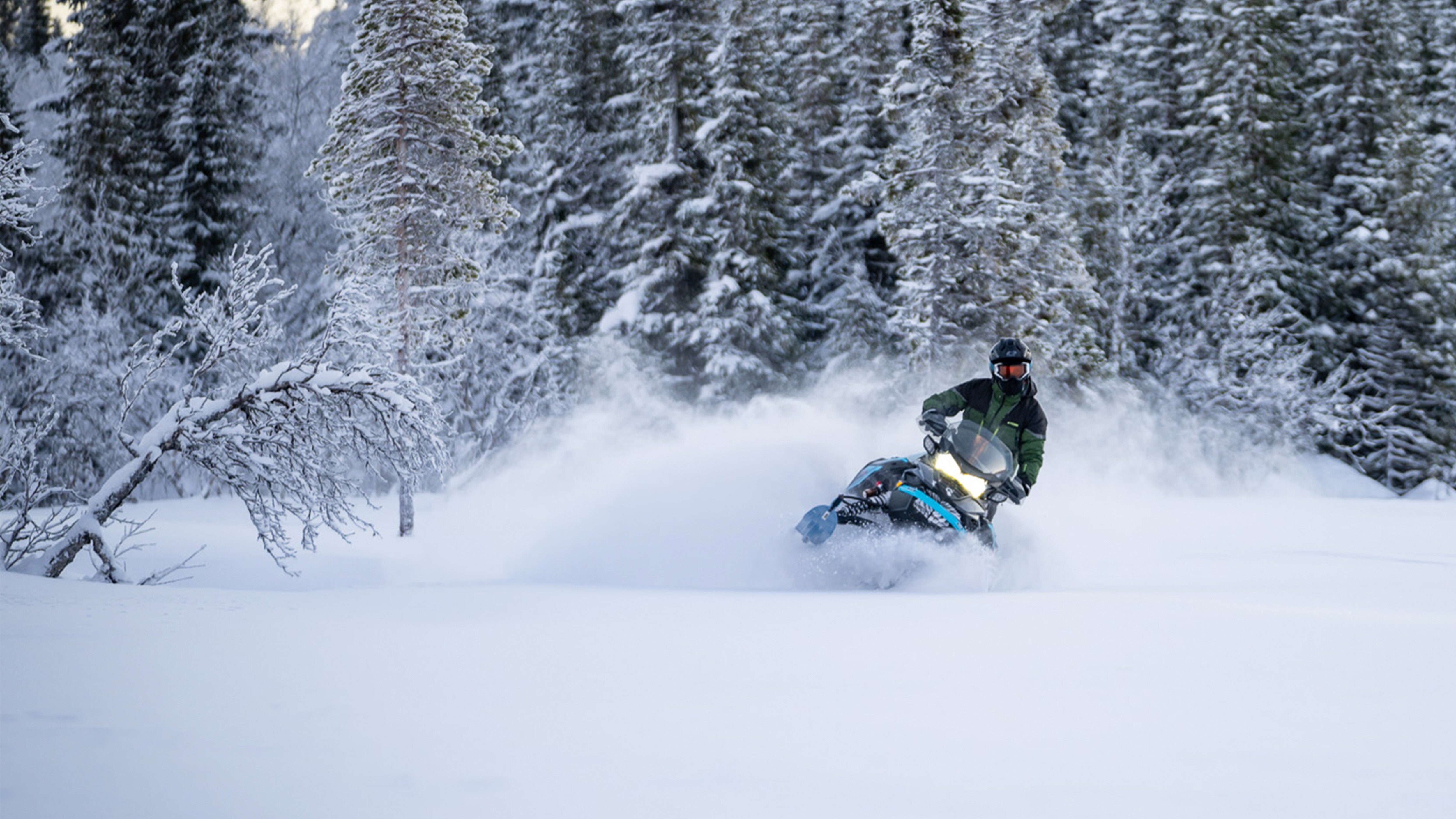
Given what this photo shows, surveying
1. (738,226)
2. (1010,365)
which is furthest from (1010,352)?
(738,226)

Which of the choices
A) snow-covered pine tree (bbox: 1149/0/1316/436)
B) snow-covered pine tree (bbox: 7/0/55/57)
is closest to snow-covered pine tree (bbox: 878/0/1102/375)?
snow-covered pine tree (bbox: 1149/0/1316/436)

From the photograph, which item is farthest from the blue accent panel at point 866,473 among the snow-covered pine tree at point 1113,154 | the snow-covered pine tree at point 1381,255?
the snow-covered pine tree at point 1381,255

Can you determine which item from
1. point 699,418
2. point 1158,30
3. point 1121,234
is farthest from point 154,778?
point 1158,30

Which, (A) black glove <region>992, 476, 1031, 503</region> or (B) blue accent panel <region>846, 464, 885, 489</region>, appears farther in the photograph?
(B) blue accent panel <region>846, 464, 885, 489</region>

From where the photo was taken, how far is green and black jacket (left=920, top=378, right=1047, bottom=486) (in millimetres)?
8516

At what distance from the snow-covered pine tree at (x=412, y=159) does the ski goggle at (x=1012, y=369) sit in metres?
12.0

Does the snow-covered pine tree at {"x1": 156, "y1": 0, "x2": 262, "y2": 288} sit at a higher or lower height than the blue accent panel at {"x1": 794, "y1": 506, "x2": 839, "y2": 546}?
higher

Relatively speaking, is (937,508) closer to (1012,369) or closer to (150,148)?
(1012,369)

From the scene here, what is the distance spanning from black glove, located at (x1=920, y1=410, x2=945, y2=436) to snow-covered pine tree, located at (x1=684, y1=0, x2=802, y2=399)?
1811cm

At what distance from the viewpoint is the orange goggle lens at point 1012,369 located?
28.1 ft

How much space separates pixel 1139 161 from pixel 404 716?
32888mm

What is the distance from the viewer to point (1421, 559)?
11688mm

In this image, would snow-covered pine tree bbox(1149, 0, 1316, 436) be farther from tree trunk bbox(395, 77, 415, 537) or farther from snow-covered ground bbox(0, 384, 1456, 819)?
snow-covered ground bbox(0, 384, 1456, 819)

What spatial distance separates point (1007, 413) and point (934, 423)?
81cm
